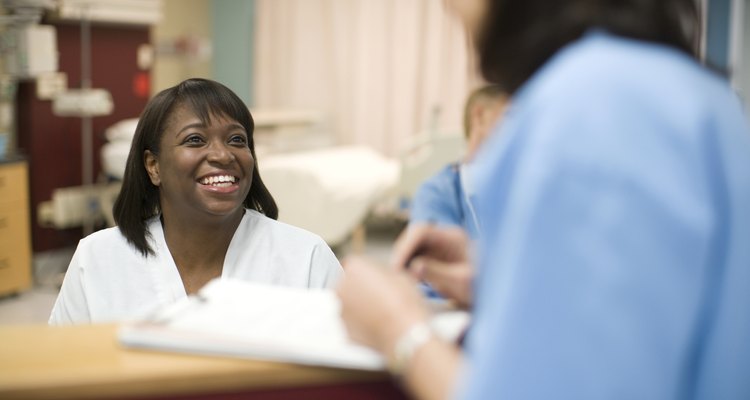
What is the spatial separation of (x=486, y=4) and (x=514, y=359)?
0.95ft

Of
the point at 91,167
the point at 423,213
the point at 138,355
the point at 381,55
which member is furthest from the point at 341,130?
the point at 138,355

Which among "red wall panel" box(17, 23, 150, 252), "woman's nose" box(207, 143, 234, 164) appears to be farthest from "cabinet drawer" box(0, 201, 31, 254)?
"woman's nose" box(207, 143, 234, 164)

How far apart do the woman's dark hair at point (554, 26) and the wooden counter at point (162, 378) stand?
282 millimetres

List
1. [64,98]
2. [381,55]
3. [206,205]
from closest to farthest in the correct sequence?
1. [206,205]
2. [64,98]
3. [381,55]

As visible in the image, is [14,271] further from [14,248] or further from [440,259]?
[440,259]

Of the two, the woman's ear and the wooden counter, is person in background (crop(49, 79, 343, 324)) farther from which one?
the wooden counter

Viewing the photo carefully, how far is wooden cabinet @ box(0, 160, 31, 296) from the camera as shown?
13.2ft

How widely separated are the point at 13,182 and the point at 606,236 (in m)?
3.97

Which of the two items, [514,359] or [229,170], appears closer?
[514,359]

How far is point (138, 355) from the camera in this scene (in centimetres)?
74

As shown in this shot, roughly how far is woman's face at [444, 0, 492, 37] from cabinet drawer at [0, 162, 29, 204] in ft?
12.3

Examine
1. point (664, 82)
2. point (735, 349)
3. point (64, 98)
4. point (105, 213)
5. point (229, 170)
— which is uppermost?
point (664, 82)

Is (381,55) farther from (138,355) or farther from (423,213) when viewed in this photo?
(138,355)

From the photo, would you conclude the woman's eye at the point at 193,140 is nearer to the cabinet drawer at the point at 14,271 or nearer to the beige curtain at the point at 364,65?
the cabinet drawer at the point at 14,271
